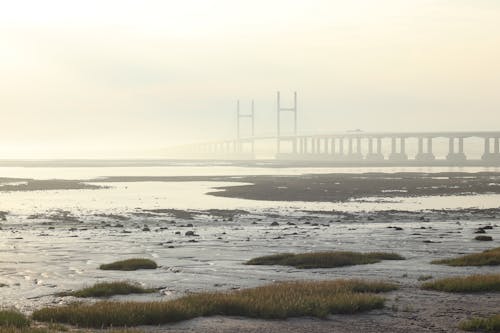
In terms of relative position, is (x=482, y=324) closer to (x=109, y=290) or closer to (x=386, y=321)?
(x=386, y=321)

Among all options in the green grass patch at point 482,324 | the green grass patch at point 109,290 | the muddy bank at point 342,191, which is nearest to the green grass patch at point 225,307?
the green grass patch at point 109,290

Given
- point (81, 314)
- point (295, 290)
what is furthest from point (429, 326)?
point (81, 314)

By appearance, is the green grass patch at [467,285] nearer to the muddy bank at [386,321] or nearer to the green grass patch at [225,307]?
the muddy bank at [386,321]

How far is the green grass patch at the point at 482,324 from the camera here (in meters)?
11.0

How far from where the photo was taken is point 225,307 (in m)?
12.8

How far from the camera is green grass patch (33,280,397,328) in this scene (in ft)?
38.5

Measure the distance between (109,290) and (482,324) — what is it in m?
8.36

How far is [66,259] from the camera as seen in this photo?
22562 millimetres

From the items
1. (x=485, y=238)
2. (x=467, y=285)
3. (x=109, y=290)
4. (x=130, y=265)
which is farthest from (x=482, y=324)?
(x=485, y=238)

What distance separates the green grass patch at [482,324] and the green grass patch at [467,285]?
3.55m

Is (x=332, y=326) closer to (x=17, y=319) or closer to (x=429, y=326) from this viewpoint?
(x=429, y=326)

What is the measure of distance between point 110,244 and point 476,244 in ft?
50.7

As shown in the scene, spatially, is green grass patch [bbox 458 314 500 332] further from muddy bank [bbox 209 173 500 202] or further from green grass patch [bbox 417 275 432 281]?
muddy bank [bbox 209 173 500 202]

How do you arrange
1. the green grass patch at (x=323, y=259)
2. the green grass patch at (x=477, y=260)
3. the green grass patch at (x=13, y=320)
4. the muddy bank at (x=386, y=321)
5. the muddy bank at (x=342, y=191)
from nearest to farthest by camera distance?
1. the green grass patch at (x=13, y=320)
2. the muddy bank at (x=386, y=321)
3. the green grass patch at (x=477, y=260)
4. the green grass patch at (x=323, y=259)
5. the muddy bank at (x=342, y=191)
